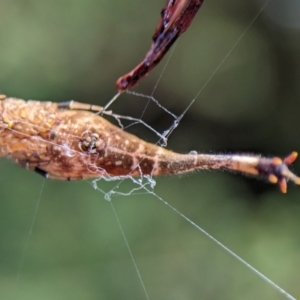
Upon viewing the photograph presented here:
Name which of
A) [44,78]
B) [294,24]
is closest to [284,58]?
[294,24]

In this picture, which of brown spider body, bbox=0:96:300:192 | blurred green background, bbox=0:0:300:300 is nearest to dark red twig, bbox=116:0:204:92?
brown spider body, bbox=0:96:300:192

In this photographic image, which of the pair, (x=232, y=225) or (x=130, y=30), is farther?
(x=232, y=225)

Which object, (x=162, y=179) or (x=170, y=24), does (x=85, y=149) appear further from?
(x=162, y=179)

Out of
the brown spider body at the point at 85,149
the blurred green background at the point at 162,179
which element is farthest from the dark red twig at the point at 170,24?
the blurred green background at the point at 162,179

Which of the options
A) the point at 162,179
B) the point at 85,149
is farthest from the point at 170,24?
the point at 162,179

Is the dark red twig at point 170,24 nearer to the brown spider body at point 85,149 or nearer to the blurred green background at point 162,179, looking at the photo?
the brown spider body at point 85,149

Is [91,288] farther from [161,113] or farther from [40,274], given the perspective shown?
[161,113]
